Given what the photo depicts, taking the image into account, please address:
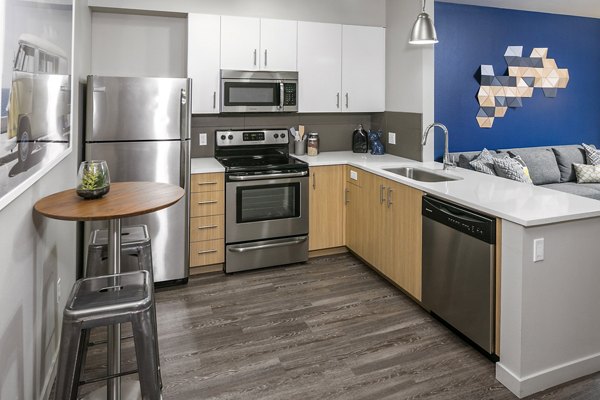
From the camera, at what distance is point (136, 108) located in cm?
310

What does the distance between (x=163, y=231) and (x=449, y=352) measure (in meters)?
2.20

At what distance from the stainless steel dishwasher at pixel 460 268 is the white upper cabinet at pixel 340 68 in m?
1.79

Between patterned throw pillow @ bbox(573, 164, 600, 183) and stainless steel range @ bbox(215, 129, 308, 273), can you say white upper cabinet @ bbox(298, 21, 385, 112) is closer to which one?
stainless steel range @ bbox(215, 129, 308, 273)

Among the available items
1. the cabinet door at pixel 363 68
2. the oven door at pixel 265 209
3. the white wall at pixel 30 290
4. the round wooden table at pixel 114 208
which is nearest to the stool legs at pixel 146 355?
the round wooden table at pixel 114 208

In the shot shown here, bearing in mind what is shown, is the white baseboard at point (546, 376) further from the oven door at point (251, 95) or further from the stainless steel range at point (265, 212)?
the oven door at point (251, 95)

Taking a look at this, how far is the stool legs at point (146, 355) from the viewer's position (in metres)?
1.54

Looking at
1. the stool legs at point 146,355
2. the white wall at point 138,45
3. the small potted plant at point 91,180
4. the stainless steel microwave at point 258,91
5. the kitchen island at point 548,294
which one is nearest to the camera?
the stool legs at point 146,355

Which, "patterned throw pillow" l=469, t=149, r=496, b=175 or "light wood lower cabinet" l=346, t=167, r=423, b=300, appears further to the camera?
"patterned throw pillow" l=469, t=149, r=496, b=175

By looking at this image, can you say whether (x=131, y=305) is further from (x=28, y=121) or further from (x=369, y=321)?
(x=369, y=321)

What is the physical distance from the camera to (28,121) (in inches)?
58.8

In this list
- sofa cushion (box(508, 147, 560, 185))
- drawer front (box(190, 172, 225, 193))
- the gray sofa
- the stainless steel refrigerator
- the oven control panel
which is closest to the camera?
the stainless steel refrigerator

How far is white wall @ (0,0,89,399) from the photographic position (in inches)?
55.4

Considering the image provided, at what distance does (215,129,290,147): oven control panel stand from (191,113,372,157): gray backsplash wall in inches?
3.3

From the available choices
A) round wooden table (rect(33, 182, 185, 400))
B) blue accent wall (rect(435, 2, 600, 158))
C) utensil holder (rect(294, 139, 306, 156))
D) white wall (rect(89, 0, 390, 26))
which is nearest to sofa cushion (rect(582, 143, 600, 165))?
blue accent wall (rect(435, 2, 600, 158))
